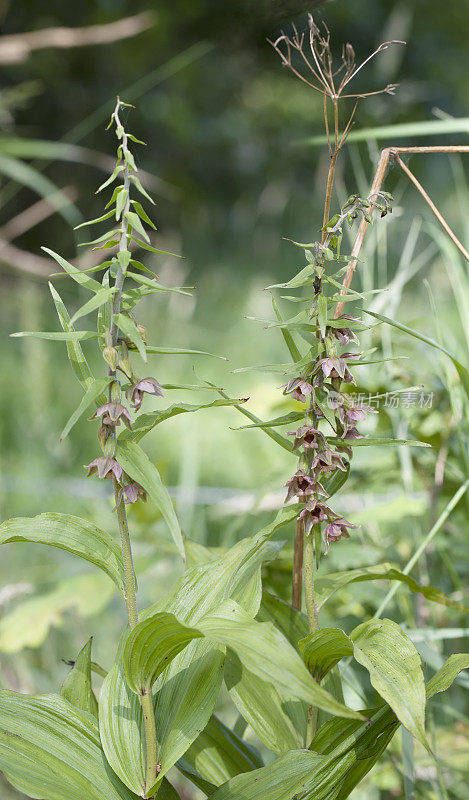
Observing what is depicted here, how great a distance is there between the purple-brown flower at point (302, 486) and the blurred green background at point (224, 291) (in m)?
0.30

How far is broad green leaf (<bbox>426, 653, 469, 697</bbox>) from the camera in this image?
0.47m

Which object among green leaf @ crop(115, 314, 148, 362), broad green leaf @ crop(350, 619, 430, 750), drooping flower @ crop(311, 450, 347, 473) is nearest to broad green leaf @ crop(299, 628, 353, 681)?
broad green leaf @ crop(350, 619, 430, 750)

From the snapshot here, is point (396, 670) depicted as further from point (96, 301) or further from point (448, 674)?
point (96, 301)

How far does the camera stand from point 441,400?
1047 mm

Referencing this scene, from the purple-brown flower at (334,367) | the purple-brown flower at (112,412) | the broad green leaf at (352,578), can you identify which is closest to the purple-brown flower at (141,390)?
the purple-brown flower at (112,412)

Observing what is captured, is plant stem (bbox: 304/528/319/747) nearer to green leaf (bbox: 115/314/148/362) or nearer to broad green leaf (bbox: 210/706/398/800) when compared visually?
broad green leaf (bbox: 210/706/398/800)

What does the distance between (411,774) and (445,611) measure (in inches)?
13.7

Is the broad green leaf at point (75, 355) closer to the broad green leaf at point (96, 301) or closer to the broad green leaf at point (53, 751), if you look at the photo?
the broad green leaf at point (96, 301)

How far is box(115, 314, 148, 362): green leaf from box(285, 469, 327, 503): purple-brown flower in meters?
0.15

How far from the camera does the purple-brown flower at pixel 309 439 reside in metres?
0.49

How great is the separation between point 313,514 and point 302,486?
0.09ft

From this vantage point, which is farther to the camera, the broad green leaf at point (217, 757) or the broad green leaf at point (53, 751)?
the broad green leaf at point (217, 757)

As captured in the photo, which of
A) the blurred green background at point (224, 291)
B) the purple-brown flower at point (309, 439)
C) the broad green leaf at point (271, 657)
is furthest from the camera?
the blurred green background at point (224, 291)

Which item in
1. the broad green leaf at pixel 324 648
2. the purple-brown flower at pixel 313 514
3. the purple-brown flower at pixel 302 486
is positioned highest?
the purple-brown flower at pixel 302 486
